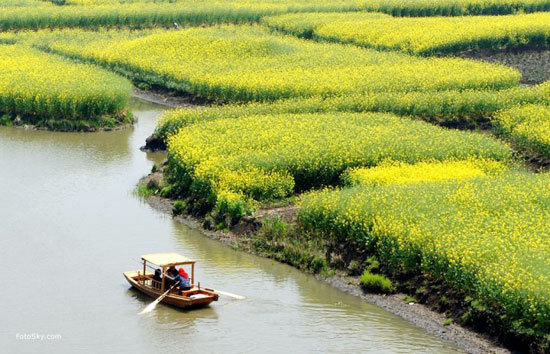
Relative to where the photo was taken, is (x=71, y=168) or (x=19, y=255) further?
(x=71, y=168)

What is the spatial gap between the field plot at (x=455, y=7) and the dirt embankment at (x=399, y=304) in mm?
49873

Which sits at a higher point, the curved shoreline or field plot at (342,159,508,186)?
field plot at (342,159,508,186)

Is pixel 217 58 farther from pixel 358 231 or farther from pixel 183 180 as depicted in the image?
pixel 358 231

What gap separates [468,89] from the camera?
48188 millimetres

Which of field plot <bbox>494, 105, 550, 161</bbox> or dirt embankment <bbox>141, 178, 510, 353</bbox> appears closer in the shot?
dirt embankment <bbox>141, 178, 510, 353</bbox>

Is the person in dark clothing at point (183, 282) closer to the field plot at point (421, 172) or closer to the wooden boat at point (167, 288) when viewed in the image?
the wooden boat at point (167, 288)

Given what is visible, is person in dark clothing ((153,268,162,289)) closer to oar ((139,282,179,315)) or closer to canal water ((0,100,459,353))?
canal water ((0,100,459,353))

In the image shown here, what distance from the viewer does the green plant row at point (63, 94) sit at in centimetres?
4631

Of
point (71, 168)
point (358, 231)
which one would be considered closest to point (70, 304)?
point (358, 231)

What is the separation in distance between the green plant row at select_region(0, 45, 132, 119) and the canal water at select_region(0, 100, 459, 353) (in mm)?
9476

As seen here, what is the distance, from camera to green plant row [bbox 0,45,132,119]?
4631cm

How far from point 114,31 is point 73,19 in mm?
3117

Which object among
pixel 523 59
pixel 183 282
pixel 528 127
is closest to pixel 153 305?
pixel 183 282

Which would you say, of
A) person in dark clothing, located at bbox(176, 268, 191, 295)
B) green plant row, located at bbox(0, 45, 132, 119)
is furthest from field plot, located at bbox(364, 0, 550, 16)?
person in dark clothing, located at bbox(176, 268, 191, 295)
